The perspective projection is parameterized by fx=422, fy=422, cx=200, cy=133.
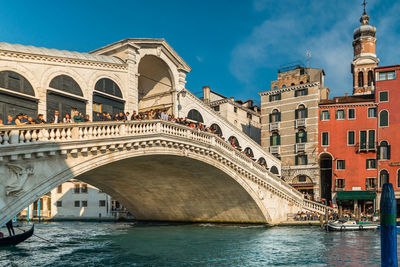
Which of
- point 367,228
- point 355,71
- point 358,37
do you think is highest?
point 358,37

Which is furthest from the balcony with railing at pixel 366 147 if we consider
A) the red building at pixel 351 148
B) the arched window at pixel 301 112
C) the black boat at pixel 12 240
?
the black boat at pixel 12 240

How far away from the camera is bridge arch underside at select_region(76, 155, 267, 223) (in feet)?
75.6

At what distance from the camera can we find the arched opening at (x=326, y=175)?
3334 centimetres

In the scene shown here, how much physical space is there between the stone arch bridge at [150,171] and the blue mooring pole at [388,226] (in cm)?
1014

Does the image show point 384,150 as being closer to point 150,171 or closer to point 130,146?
point 150,171

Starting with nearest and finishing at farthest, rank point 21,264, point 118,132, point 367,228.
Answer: point 21,264, point 118,132, point 367,228

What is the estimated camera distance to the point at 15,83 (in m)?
16.2

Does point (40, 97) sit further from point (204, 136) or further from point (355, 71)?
point (355, 71)

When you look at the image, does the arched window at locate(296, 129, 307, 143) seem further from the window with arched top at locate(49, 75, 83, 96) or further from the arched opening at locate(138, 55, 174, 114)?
the window with arched top at locate(49, 75, 83, 96)

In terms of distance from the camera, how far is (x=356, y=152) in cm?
3191

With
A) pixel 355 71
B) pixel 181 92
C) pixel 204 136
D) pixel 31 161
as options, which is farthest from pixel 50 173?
pixel 355 71

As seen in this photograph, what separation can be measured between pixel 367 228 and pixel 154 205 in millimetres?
14900

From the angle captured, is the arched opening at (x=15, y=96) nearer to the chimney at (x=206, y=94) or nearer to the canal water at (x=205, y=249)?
the canal water at (x=205, y=249)

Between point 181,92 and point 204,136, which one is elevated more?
point 181,92
